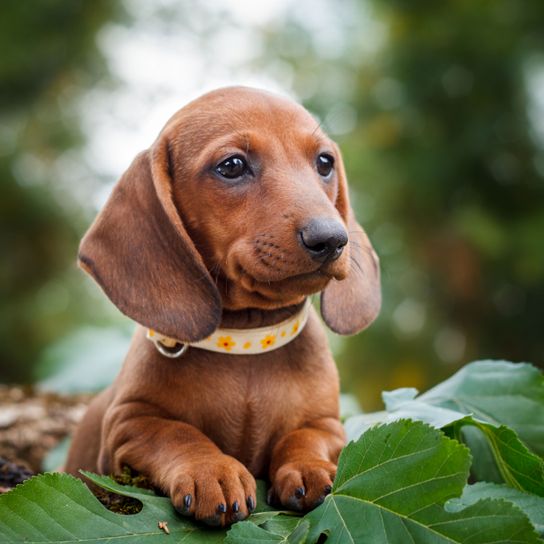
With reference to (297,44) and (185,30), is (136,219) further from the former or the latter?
(185,30)

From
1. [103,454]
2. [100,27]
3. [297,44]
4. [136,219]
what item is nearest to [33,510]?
[103,454]

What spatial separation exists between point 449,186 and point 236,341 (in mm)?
4782

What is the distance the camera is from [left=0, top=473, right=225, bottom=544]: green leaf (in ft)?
4.86

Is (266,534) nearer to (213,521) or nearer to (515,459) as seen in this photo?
(213,521)

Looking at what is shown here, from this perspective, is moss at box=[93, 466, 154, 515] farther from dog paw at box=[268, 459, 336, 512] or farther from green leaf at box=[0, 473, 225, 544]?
dog paw at box=[268, 459, 336, 512]

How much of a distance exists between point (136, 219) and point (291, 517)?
786 mm

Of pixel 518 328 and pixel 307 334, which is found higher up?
pixel 307 334

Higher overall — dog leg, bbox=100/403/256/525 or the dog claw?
dog leg, bbox=100/403/256/525

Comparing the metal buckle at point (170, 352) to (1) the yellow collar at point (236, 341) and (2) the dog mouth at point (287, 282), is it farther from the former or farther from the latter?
(2) the dog mouth at point (287, 282)

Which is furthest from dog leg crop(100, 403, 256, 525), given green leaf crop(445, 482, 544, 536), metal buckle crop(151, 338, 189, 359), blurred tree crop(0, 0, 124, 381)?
blurred tree crop(0, 0, 124, 381)

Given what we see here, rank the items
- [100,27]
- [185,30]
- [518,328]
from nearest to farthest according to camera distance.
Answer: [518,328], [100,27], [185,30]

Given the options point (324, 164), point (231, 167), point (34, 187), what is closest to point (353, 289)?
point (324, 164)

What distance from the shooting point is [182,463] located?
5.38 feet

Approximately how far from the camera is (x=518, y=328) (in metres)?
6.07
